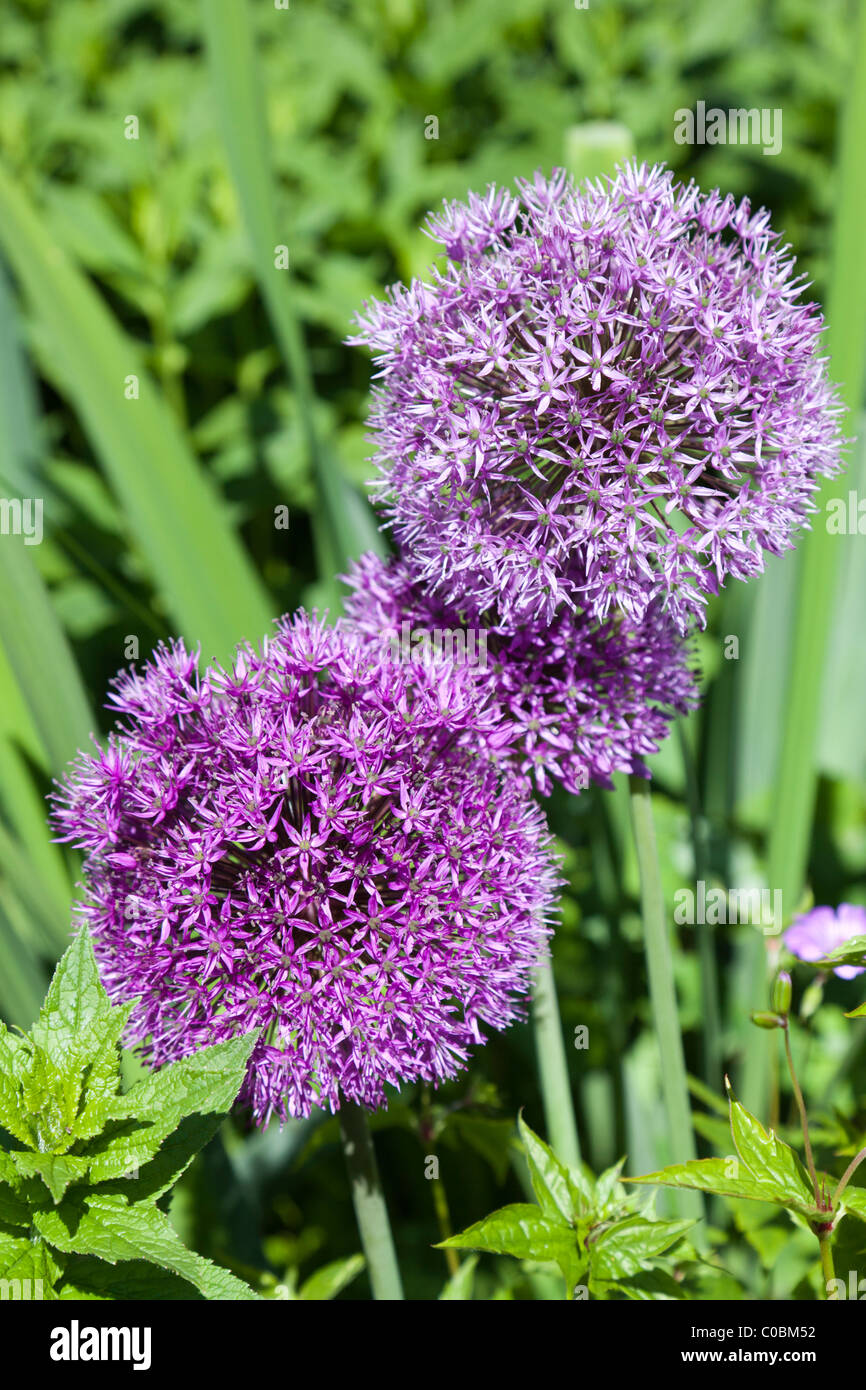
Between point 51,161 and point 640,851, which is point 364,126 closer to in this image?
point 51,161

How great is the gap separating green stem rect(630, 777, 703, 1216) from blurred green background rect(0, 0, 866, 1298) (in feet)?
0.43

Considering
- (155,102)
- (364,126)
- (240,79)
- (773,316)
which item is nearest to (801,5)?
(364,126)

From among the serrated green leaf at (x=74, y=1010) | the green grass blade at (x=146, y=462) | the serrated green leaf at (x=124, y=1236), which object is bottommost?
the serrated green leaf at (x=124, y=1236)

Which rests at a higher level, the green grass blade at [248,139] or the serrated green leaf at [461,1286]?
the green grass blade at [248,139]

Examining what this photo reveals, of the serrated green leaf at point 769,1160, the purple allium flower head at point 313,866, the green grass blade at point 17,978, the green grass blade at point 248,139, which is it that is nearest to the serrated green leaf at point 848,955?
the serrated green leaf at point 769,1160

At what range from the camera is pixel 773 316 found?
1.10m

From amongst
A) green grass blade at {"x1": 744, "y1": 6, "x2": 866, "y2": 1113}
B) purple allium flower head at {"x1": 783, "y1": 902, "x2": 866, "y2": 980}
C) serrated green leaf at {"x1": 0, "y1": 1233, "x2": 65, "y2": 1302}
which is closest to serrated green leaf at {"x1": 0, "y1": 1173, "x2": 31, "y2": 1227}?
serrated green leaf at {"x1": 0, "y1": 1233, "x2": 65, "y2": 1302}

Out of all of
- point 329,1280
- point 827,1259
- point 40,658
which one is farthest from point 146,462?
point 827,1259

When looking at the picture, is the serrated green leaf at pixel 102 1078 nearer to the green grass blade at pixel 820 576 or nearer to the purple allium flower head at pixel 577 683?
the purple allium flower head at pixel 577 683

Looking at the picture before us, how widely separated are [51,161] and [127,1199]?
9.63ft

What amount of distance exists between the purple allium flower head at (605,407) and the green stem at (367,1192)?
506 mm

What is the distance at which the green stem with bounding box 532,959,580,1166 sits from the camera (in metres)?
1.25

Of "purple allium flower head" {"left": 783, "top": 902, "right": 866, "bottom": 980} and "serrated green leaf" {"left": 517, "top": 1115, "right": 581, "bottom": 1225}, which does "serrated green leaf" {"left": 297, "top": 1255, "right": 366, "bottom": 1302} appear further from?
"purple allium flower head" {"left": 783, "top": 902, "right": 866, "bottom": 980}

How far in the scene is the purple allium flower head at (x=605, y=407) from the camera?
3.39 feet
